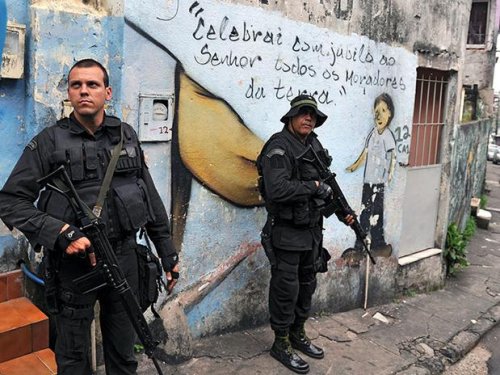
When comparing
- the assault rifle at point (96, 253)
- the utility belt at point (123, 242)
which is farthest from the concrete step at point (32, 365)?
the utility belt at point (123, 242)

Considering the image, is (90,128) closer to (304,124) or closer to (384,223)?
(304,124)

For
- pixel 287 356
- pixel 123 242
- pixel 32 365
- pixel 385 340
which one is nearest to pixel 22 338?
pixel 32 365

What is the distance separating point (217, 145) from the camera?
11.8 ft

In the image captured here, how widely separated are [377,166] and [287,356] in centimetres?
225

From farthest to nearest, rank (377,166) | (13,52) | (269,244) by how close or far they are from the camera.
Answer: (377,166) < (269,244) < (13,52)

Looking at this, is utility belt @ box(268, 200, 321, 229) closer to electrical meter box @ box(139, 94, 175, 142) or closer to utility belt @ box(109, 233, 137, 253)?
electrical meter box @ box(139, 94, 175, 142)

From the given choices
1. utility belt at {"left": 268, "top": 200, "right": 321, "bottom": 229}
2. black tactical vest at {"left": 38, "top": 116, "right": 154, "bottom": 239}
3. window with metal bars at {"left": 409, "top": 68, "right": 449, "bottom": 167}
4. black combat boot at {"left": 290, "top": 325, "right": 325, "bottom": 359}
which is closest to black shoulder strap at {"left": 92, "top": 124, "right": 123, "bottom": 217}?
black tactical vest at {"left": 38, "top": 116, "right": 154, "bottom": 239}

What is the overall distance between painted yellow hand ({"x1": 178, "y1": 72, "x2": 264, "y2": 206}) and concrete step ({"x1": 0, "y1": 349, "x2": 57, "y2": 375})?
1.50 metres

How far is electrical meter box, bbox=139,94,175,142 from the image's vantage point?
3.15 metres

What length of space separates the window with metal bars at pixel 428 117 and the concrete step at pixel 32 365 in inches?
174

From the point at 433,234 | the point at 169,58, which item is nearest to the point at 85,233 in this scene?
the point at 169,58

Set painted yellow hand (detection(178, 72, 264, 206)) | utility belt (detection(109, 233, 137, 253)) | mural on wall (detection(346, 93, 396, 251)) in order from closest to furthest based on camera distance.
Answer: utility belt (detection(109, 233, 137, 253)) < painted yellow hand (detection(178, 72, 264, 206)) < mural on wall (detection(346, 93, 396, 251))

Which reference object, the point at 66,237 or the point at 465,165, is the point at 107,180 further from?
the point at 465,165

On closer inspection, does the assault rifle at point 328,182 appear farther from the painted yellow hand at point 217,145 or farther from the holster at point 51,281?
the holster at point 51,281
